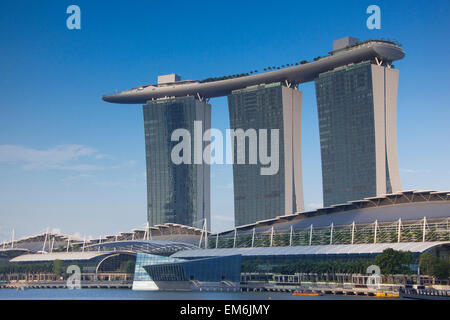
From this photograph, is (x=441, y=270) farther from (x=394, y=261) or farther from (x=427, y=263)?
(x=394, y=261)

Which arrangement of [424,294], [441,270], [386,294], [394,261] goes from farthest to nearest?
[394,261] < [441,270] < [386,294] < [424,294]

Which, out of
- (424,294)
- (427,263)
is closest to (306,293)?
(427,263)

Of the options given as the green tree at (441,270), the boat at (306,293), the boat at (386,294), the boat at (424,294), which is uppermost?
the green tree at (441,270)

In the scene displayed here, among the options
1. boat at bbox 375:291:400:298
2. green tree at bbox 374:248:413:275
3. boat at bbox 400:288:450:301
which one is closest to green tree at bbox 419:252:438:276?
green tree at bbox 374:248:413:275

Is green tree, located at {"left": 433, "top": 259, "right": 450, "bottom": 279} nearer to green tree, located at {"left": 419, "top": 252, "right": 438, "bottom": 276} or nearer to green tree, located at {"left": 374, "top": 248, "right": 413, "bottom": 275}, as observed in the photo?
green tree, located at {"left": 419, "top": 252, "right": 438, "bottom": 276}

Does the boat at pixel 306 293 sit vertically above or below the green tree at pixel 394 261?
below

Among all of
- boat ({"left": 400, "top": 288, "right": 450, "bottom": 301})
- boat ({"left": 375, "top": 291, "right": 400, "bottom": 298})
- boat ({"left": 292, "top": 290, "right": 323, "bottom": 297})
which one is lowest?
boat ({"left": 292, "top": 290, "right": 323, "bottom": 297})

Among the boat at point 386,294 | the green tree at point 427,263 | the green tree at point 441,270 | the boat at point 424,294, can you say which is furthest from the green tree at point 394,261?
the boat at point 424,294

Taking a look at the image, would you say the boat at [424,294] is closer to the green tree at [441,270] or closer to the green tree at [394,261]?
the green tree at [441,270]

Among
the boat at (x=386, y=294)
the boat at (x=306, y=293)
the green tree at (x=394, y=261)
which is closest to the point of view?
the boat at (x=386, y=294)

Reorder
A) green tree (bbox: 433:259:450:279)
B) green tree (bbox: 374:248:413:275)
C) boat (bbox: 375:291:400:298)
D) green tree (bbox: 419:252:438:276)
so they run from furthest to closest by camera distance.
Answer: green tree (bbox: 374:248:413:275) < green tree (bbox: 419:252:438:276) < green tree (bbox: 433:259:450:279) < boat (bbox: 375:291:400:298)
